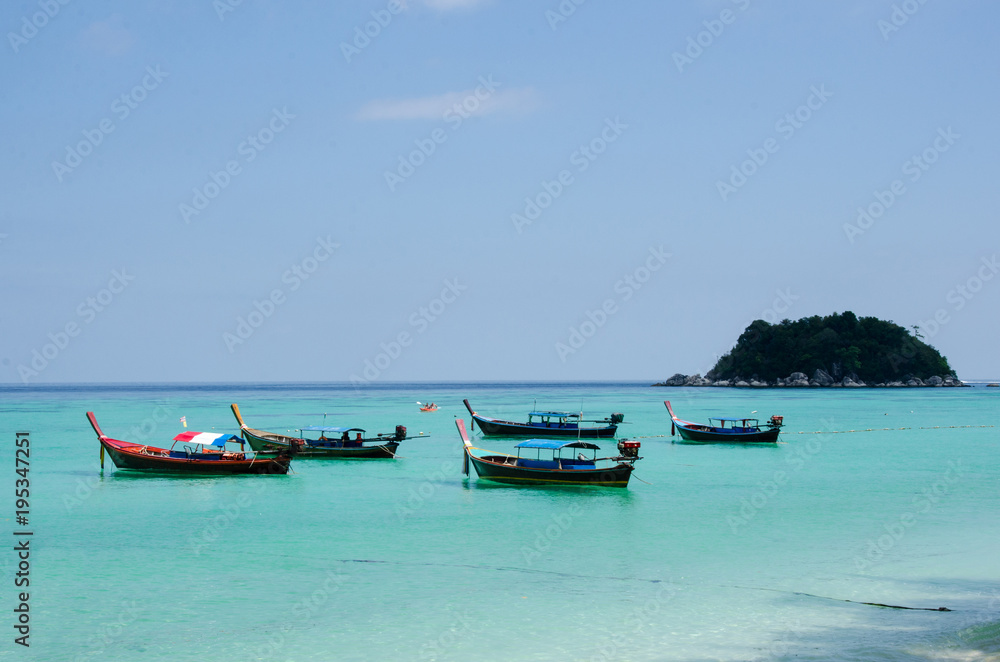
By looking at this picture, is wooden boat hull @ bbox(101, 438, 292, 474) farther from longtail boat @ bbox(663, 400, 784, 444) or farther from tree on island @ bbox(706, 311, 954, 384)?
tree on island @ bbox(706, 311, 954, 384)

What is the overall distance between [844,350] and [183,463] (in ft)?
564

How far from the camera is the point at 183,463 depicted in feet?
114

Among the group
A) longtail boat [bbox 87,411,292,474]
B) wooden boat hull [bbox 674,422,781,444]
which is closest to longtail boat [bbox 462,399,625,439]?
wooden boat hull [bbox 674,422,781,444]

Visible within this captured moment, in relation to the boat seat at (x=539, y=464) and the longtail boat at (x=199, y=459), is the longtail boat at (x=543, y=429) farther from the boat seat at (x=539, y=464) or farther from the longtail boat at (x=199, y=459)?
the boat seat at (x=539, y=464)

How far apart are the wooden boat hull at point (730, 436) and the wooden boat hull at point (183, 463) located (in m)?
27.5

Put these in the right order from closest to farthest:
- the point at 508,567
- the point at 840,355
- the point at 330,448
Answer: the point at 508,567, the point at 330,448, the point at 840,355

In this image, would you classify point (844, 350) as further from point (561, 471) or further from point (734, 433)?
point (561, 471)

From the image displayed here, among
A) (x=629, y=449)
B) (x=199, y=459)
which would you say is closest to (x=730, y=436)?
(x=629, y=449)

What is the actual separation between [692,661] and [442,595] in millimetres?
5504

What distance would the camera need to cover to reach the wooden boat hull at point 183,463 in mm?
34594

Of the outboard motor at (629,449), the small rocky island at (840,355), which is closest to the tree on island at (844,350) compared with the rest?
the small rocky island at (840,355)

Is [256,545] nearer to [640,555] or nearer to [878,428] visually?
[640,555]

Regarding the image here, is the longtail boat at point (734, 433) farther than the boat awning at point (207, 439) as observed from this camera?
Yes

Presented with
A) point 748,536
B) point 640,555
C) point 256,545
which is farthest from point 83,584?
point 748,536
